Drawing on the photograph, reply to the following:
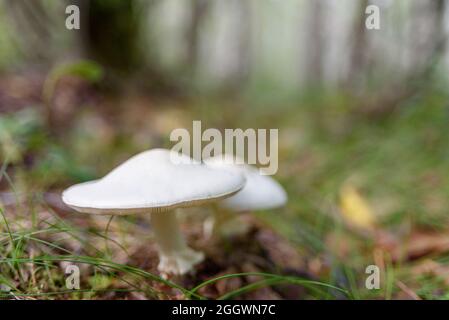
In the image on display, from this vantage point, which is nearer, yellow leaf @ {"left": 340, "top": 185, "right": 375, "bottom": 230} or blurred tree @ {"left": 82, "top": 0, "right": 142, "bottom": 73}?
yellow leaf @ {"left": 340, "top": 185, "right": 375, "bottom": 230}

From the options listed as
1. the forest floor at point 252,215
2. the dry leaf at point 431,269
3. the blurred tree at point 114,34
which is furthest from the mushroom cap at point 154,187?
the blurred tree at point 114,34

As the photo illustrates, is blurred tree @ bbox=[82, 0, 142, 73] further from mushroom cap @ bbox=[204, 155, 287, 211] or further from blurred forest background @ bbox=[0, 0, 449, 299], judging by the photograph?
mushroom cap @ bbox=[204, 155, 287, 211]

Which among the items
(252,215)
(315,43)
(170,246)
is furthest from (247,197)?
(315,43)

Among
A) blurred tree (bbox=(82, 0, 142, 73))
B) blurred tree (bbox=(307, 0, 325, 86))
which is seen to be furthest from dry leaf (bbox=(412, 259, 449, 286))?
blurred tree (bbox=(307, 0, 325, 86))

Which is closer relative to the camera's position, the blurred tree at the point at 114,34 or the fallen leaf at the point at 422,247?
the fallen leaf at the point at 422,247

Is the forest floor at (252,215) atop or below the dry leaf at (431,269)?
atop

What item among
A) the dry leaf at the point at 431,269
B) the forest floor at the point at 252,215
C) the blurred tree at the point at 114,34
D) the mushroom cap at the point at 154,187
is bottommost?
the dry leaf at the point at 431,269

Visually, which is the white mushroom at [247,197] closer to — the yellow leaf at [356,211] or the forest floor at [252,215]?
the forest floor at [252,215]

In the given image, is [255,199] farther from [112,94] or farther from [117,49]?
[117,49]
